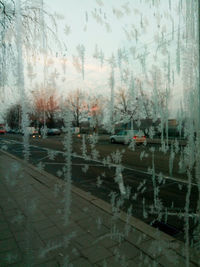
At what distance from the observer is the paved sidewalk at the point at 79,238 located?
5.37 ft

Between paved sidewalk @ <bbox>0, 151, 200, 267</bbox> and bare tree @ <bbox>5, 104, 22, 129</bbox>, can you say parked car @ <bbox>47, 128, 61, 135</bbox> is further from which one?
paved sidewalk @ <bbox>0, 151, 200, 267</bbox>

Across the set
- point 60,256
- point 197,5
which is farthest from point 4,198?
point 197,5

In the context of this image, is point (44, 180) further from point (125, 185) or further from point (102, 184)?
point (125, 185)

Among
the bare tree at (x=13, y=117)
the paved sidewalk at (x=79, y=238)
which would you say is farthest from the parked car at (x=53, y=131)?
the paved sidewalk at (x=79, y=238)

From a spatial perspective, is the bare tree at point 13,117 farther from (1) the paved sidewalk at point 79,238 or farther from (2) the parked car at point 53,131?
(1) the paved sidewalk at point 79,238

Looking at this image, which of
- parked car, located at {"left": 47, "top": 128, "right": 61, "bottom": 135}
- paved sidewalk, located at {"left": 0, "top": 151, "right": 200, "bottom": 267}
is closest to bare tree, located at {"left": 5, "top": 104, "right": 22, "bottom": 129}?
parked car, located at {"left": 47, "top": 128, "right": 61, "bottom": 135}

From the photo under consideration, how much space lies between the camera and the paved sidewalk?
1.64 metres

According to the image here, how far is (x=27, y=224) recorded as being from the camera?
224 cm

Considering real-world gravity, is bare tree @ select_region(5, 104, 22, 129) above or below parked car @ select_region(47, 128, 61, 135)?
above

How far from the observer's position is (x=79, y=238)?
1964 mm

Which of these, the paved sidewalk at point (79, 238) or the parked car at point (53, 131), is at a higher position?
the parked car at point (53, 131)

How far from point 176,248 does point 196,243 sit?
9.9 inches

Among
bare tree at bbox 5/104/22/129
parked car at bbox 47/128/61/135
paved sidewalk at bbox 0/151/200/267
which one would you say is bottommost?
paved sidewalk at bbox 0/151/200/267

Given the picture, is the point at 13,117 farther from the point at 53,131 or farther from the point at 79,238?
the point at 79,238
